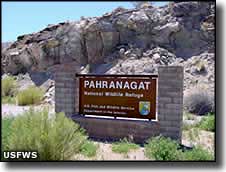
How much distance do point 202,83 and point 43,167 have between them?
49.1 ft

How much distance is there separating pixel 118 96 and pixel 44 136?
2.96 meters

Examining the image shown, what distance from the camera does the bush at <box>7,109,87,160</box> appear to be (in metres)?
6.25

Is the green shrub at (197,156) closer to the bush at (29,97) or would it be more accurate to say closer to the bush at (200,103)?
the bush at (200,103)

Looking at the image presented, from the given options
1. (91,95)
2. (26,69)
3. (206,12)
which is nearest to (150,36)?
(206,12)

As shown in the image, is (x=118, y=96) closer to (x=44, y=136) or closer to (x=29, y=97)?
(x=44, y=136)

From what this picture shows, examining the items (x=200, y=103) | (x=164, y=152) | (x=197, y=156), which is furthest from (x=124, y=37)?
(x=197, y=156)

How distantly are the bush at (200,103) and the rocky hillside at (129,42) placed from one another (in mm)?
8004

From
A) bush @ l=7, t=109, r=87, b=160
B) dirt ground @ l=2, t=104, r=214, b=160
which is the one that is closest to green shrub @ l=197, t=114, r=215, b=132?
dirt ground @ l=2, t=104, r=214, b=160

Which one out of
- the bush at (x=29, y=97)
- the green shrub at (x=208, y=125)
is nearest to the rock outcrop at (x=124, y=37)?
the bush at (x=29, y=97)

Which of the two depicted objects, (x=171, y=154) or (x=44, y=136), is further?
(x=171, y=154)

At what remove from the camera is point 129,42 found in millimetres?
24766

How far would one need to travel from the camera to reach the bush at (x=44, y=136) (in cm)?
625

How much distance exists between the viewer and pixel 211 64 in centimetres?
2123

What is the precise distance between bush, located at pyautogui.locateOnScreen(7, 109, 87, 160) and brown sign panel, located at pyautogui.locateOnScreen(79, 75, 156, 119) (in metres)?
2.15
